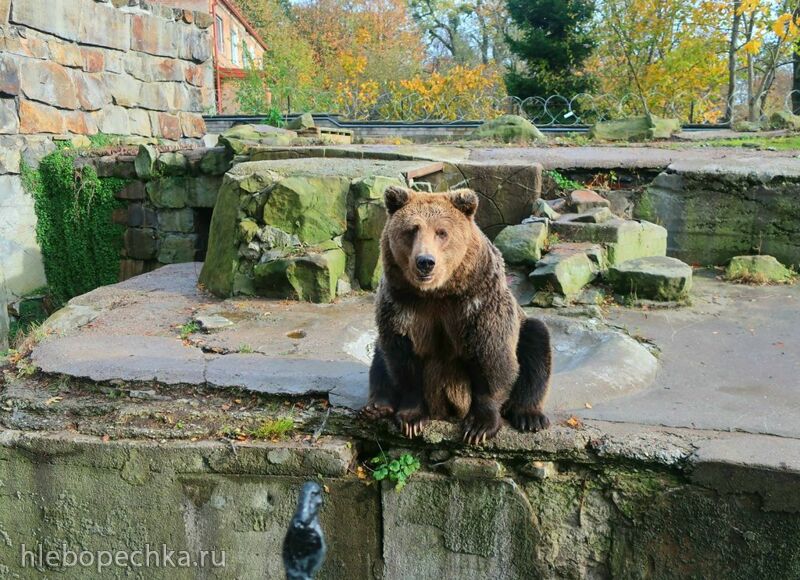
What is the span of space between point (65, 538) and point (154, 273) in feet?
13.9

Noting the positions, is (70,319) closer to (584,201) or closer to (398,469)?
(398,469)

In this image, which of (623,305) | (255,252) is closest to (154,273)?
(255,252)

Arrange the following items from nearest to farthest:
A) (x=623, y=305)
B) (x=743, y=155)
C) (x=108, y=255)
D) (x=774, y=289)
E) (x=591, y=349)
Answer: (x=591, y=349) → (x=623, y=305) → (x=774, y=289) → (x=743, y=155) → (x=108, y=255)

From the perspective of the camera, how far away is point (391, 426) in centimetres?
361

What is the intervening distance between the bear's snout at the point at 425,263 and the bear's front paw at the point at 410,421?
0.80 meters

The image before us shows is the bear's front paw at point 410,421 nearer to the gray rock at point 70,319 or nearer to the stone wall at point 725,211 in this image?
the gray rock at point 70,319

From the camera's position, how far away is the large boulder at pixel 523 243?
21.5ft

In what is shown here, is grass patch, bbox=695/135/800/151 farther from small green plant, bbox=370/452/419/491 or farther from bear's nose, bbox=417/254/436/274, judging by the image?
bear's nose, bbox=417/254/436/274

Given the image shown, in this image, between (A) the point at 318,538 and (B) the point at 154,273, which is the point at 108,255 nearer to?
(B) the point at 154,273

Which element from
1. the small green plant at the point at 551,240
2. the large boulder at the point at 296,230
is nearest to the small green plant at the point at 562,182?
the small green plant at the point at 551,240

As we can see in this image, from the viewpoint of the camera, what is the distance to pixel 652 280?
620cm

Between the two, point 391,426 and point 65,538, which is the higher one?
point 391,426

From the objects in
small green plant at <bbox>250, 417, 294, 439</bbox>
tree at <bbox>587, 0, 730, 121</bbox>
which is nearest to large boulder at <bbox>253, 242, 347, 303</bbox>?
small green plant at <bbox>250, 417, 294, 439</bbox>

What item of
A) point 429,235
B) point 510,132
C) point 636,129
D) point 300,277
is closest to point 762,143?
point 636,129
